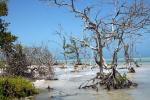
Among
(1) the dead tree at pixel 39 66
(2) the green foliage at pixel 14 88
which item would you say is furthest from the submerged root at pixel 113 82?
(1) the dead tree at pixel 39 66

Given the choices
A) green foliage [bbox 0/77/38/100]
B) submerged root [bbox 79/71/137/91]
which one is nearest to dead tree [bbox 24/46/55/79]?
submerged root [bbox 79/71/137/91]

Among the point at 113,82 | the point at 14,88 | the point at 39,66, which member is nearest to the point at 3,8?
the point at 39,66

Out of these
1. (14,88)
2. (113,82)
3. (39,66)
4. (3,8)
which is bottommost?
(14,88)

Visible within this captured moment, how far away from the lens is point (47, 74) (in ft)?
113

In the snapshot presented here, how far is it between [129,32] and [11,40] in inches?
351

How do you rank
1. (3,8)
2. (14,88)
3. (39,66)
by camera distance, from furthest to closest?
(39,66) < (3,8) < (14,88)

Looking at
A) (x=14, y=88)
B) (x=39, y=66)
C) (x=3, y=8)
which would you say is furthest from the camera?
(x=39, y=66)

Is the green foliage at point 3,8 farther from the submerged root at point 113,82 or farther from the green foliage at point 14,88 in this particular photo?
the submerged root at point 113,82

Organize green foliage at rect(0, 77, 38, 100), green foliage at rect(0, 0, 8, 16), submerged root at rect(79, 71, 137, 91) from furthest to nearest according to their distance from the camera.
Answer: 1. green foliage at rect(0, 0, 8, 16)
2. submerged root at rect(79, 71, 137, 91)
3. green foliage at rect(0, 77, 38, 100)

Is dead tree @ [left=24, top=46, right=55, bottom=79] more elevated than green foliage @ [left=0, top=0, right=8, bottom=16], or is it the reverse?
green foliage @ [left=0, top=0, right=8, bottom=16]

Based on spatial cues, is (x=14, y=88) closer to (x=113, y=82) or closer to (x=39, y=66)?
(x=113, y=82)

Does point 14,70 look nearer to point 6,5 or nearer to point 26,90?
point 6,5

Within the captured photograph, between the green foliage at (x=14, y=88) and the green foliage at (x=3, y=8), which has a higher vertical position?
the green foliage at (x=3, y=8)

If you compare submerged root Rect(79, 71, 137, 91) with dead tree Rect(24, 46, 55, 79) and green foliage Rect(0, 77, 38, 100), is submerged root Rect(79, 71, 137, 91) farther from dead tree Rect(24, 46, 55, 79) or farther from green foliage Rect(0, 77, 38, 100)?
dead tree Rect(24, 46, 55, 79)
